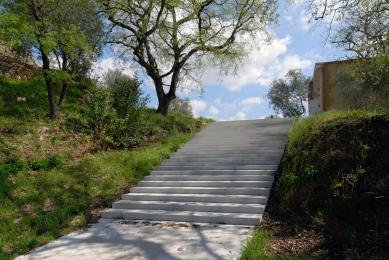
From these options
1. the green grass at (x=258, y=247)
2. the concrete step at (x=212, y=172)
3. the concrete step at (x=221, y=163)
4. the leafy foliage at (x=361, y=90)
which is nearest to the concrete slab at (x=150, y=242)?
the green grass at (x=258, y=247)

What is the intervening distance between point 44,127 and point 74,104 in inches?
118

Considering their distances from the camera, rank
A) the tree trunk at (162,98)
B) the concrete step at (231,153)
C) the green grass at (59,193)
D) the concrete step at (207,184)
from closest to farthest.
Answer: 1. the green grass at (59,193)
2. the concrete step at (207,184)
3. the concrete step at (231,153)
4. the tree trunk at (162,98)

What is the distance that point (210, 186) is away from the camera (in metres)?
7.54

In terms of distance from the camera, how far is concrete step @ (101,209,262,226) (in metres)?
5.64

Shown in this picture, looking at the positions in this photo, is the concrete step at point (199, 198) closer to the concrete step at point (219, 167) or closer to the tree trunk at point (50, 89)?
the concrete step at point (219, 167)

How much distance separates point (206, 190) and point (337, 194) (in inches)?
122

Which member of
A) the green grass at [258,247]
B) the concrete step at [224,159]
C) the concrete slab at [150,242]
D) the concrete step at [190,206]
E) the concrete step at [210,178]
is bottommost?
the concrete slab at [150,242]

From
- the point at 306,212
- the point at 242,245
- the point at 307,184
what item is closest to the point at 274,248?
the point at 242,245

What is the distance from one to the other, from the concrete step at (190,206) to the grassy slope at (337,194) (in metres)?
0.41

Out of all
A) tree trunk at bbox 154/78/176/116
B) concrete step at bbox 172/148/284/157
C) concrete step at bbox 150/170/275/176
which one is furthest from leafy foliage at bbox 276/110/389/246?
tree trunk at bbox 154/78/176/116

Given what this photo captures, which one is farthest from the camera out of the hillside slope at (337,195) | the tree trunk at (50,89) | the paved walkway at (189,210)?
the tree trunk at (50,89)

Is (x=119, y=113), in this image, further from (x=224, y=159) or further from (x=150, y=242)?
(x=150, y=242)

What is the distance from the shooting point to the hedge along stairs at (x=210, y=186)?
617cm

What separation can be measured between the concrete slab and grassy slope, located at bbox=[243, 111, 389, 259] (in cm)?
63
